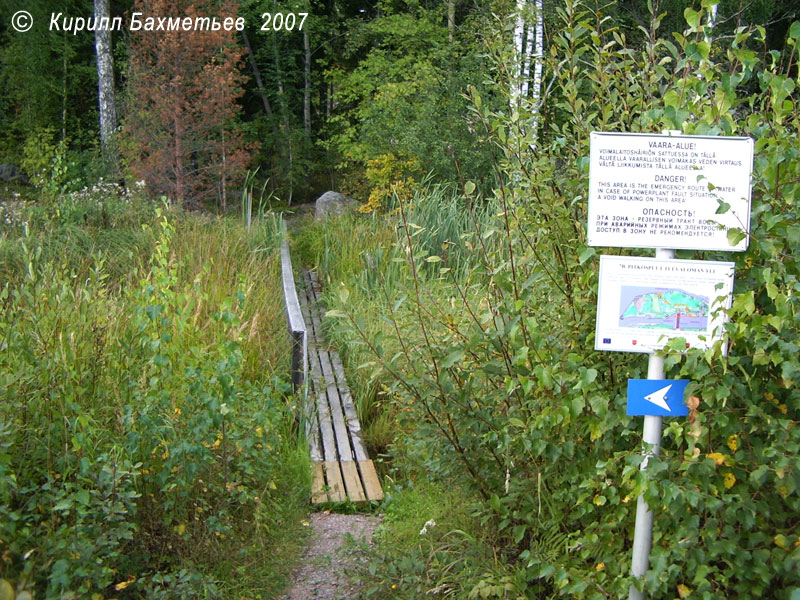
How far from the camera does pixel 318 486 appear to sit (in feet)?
14.8

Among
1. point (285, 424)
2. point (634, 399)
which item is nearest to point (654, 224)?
point (634, 399)

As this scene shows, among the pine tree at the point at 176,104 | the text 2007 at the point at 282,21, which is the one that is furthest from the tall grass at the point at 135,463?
the text 2007 at the point at 282,21

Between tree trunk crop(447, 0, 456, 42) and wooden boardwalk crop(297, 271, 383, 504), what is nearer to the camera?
wooden boardwalk crop(297, 271, 383, 504)

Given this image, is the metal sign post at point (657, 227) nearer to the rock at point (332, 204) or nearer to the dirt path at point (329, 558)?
the dirt path at point (329, 558)

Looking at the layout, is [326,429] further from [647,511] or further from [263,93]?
[263,93]

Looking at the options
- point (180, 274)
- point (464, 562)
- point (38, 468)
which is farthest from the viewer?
point (180, 274)

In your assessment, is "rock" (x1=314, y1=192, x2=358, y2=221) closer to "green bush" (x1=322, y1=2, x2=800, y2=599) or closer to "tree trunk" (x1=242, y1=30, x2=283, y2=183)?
"tree trunk" (x1=242, y1=30, x2=283, y2=183)

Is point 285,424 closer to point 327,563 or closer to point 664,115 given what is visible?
point 327,563

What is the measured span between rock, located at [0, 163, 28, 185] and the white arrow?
22.7 metres

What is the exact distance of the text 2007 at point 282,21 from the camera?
2112cm

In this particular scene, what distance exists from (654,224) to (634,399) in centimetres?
58

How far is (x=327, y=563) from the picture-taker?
3684 mm

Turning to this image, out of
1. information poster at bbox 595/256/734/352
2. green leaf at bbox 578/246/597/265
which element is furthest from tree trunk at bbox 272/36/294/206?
information poster at bbox 595/256/734/352

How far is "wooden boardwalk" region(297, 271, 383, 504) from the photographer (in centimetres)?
450
